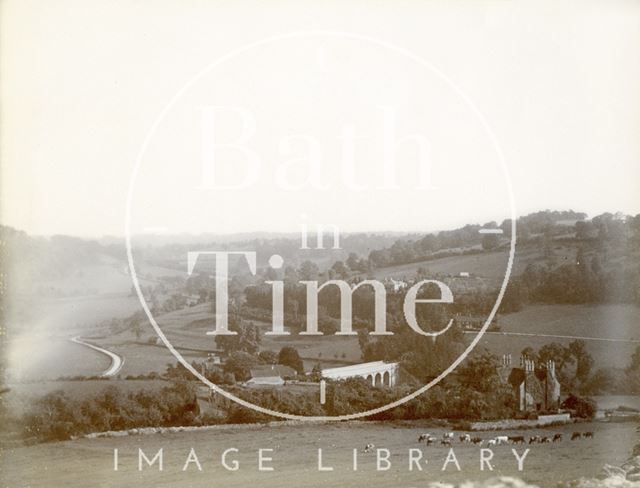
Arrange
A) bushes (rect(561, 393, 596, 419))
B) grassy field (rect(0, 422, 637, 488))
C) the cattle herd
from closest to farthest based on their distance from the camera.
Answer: grassy field (rect(0, 422, 637, 488))
the cattle herd
bushes (rect(561, 393, 596, 419))

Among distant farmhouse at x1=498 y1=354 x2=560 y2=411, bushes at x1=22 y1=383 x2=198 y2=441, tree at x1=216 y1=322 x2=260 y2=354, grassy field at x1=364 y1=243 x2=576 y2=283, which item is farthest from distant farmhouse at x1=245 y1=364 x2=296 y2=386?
distant farmhouse at x1=498 y1=354 x2=560 y2=411

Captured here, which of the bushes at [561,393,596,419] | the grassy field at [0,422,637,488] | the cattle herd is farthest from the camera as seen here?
the bushes at [561,393,596,419]

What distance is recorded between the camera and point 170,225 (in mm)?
5293

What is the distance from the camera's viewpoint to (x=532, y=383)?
541 cm

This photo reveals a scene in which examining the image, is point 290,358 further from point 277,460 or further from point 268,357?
point 277,460

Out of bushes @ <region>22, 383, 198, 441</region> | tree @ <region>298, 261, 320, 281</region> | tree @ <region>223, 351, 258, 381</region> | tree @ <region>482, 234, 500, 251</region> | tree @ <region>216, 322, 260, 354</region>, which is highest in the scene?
tree @ <region>482, 234, 500, 251</region>

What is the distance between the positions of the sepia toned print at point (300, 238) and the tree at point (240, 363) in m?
0.01

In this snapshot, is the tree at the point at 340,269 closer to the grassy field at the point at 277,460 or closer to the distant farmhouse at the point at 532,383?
the grassy field at the point at 277,460

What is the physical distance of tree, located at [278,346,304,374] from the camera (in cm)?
530

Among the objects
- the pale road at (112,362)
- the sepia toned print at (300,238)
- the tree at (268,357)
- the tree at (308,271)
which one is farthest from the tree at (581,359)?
the pale road at (112,362)

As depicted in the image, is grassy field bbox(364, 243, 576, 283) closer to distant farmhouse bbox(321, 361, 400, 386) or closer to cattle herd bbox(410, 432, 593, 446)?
distant farmhouse bbox(321, 361, 400, 386)

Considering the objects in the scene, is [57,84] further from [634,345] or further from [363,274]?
[634,345]

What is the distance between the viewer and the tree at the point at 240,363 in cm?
529

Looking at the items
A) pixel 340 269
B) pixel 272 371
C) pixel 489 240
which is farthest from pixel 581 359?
pixel 272 371
